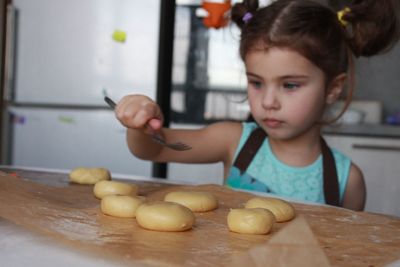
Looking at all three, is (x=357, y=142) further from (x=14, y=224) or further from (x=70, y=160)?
(x=14, y=224)

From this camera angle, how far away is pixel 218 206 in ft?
2.51

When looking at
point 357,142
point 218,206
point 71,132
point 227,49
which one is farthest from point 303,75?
point 71,132

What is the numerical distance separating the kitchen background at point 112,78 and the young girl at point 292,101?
107 centimetres

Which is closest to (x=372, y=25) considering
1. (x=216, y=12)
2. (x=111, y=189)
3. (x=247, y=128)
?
(x=247, y=128)

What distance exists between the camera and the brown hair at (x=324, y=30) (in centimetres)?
114

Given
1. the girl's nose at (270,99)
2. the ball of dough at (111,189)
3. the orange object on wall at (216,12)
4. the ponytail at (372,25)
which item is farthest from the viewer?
the orange object on wall at (216,12)

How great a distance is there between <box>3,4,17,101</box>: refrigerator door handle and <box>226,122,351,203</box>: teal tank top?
160 cm

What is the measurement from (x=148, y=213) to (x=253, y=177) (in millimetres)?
692

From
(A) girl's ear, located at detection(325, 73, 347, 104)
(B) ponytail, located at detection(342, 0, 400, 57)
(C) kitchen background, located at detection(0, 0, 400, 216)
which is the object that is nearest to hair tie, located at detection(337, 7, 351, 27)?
(B) ponytail, located at detection(342, 0, 400, 57)

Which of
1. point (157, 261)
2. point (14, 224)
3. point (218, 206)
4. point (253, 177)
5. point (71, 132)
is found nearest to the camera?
point (157, 261)

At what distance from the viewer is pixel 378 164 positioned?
2.21 metres

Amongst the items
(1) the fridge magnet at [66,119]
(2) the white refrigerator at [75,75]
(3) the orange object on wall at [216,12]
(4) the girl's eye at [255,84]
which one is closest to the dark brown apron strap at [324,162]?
(4) the girl's eye at [255,84]

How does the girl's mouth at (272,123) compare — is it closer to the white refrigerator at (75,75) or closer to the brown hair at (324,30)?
the brown hair at (324,30)

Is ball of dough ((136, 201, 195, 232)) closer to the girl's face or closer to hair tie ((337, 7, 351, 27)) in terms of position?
the girl's face
